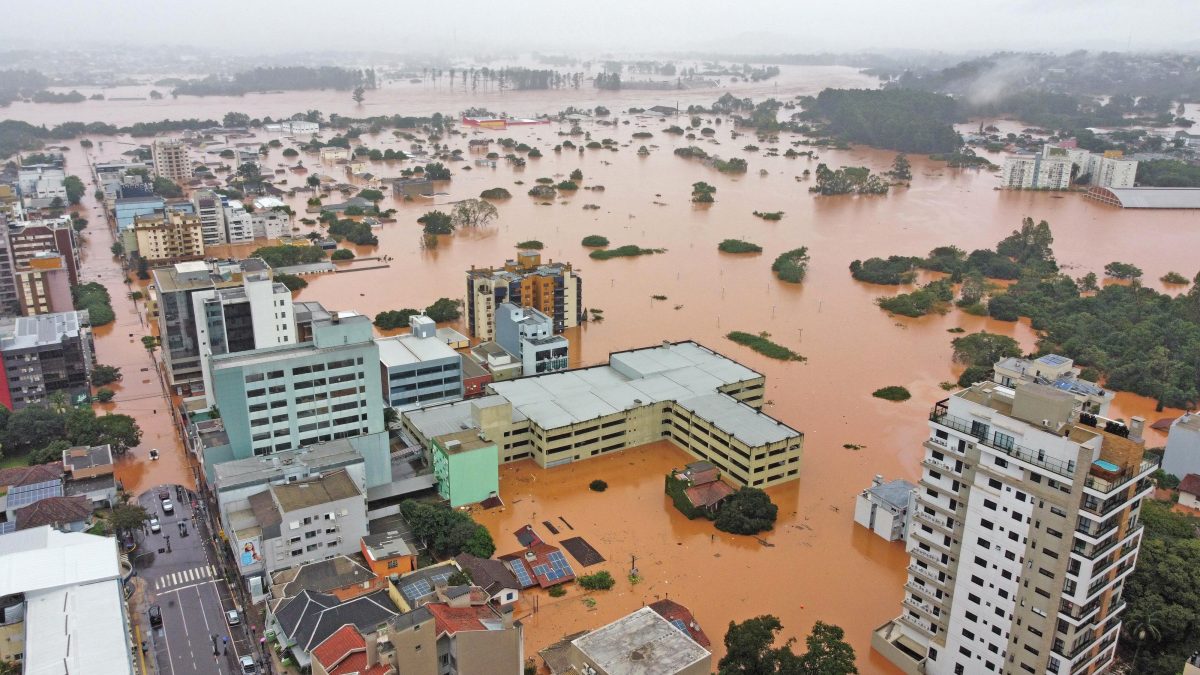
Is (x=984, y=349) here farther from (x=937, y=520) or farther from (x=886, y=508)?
(x=937, y=520)

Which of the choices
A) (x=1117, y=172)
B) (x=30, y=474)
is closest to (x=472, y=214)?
(x=30, y=474)

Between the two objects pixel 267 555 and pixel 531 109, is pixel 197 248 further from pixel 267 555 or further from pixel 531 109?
pixel 531 109

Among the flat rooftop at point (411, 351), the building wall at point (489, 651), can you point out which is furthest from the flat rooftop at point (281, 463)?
the building wall at point (489, 651)

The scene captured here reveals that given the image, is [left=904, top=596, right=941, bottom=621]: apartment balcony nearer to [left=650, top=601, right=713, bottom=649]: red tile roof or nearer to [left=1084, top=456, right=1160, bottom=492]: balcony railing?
[left=650, top=601, right=713, bottom=649]: red tile roof

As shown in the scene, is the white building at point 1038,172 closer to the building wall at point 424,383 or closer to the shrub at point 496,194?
the shrub at point 496,194

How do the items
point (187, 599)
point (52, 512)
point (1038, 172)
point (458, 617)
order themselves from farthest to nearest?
point (1038, 172), point (52, 512), point (187, 599), point (458, 617)

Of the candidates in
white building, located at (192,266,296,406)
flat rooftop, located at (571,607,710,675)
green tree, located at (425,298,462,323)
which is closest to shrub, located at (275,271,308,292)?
green tree, located at (425,298,462,323)
